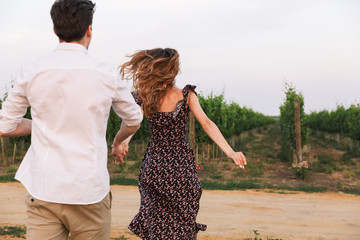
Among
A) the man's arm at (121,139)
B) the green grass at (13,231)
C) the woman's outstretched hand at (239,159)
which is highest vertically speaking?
the man's arm at (121,139)

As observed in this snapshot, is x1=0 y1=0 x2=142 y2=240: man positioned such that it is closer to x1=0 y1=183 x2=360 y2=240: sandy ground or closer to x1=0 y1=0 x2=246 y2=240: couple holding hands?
x1=0 y1=0 x2=246 y2=240: couple holding hands

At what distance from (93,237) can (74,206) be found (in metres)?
0.20

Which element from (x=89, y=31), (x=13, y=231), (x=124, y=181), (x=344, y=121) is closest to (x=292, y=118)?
(x=124, y=181)

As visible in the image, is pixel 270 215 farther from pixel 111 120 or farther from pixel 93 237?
pixel 111 120

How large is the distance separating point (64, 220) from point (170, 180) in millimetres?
1308

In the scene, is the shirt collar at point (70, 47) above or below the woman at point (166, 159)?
above

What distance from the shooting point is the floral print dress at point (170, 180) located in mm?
2957

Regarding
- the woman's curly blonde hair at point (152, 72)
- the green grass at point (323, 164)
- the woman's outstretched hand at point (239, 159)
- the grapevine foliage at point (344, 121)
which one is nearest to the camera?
the woman's outstretched hand at point (239, 159)

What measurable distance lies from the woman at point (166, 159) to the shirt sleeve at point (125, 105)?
911 millimetres

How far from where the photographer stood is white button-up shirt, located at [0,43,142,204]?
1643 mm

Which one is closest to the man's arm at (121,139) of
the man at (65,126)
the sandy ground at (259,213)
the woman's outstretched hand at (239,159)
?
the man at (65,126)

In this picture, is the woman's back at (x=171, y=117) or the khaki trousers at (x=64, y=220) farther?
the woman's back at (x=171, y=117)

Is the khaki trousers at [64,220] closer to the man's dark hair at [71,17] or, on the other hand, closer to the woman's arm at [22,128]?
the woman's arm at [22,128]

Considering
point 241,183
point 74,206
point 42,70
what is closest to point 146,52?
point 42,70
